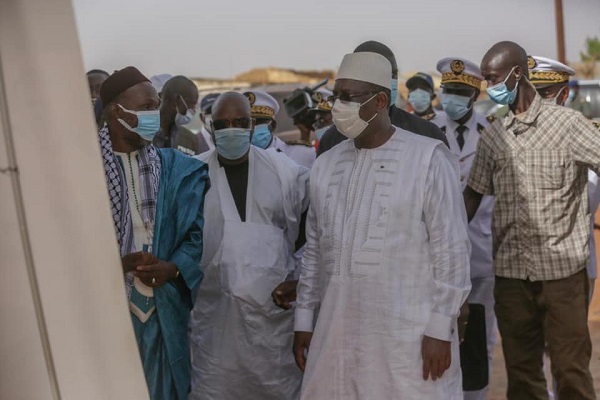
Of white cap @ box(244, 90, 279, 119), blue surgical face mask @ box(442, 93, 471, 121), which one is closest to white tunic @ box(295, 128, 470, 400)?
blue surgical face mask @ box(442, 93, 471, 121)

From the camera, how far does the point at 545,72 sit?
261 inches

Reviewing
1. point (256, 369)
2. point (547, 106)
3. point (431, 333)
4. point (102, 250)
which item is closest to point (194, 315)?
point (256, 369)

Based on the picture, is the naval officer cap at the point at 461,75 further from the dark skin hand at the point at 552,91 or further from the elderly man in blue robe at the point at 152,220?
the elderly man in blue robe at the point at 152,220

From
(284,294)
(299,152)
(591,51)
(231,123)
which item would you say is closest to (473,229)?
(299,152)

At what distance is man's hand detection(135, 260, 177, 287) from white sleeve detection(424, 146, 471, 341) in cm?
123

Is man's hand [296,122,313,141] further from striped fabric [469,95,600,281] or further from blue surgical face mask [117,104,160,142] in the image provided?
blue surgical face mask [117,104,160,142]

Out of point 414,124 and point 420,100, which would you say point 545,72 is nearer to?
point 414,124

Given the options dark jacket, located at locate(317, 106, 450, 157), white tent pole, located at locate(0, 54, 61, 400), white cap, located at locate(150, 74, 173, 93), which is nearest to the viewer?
white tent pole, located at locate(0, 54, 61, 400)

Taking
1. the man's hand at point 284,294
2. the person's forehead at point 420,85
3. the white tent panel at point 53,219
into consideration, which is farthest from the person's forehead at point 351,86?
the person's forehead at point 420,85

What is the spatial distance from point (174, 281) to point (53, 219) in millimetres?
2622

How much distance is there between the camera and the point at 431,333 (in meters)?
4.71

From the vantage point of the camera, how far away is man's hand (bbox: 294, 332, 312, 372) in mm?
5137

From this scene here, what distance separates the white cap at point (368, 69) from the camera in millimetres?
5020

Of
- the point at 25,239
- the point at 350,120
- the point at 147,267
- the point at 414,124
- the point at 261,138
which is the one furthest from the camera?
the point at 261,138
